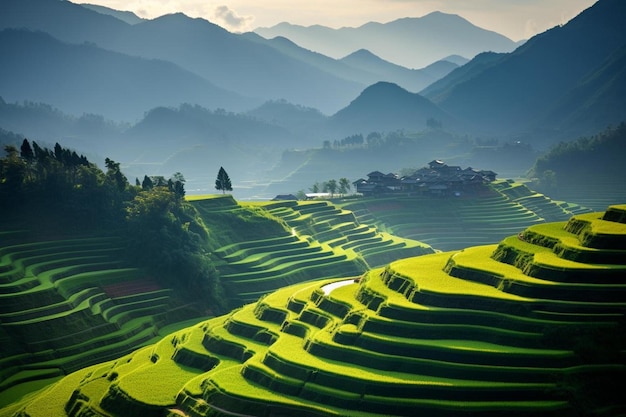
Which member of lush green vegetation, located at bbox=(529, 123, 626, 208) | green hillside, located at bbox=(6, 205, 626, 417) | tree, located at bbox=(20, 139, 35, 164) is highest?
tree, located at bbox=(20, 139, 35, 164)

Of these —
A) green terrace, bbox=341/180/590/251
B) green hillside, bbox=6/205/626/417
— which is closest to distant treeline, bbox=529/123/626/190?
green terrace, bbox=341/180/590/251

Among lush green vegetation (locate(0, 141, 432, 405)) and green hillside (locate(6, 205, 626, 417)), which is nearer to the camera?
green hillside (locate(6, 205, 626, 417))

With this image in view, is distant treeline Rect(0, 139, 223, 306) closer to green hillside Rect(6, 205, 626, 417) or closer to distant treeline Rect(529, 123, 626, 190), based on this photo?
green hillside Rect(6, 205, 626, 417)

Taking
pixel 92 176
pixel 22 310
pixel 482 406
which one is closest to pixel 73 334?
pixel 22 310

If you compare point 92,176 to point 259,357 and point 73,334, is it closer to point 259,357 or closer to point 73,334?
point 73,334

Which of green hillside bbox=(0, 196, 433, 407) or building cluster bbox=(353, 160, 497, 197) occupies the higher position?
building cluster bbox=(353, 160, 497, 197)

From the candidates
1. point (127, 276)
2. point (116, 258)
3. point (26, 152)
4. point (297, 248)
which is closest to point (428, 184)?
point (297, 248)
